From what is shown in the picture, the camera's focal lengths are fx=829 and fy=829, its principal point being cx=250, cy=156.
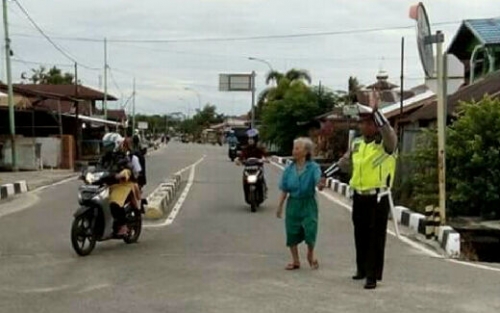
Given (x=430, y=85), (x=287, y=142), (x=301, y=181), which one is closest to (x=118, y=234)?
(x=301, y=181)

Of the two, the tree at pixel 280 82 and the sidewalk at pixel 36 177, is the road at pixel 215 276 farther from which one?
the tree at pixel 280 82

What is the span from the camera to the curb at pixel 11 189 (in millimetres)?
20556

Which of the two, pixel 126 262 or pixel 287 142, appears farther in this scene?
pixel 287 142

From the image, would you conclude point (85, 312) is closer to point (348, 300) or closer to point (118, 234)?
point (348, 300)

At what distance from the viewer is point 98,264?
9.41 metres

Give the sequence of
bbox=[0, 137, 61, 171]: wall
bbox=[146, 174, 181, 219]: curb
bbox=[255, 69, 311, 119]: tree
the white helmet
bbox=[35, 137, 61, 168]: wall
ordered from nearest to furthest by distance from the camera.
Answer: the white helmet, bbox=[146, 174, 181, 219]: curb, bbox=[0, 137, 61, 171]: wall, bbox=[35, 137, 61, 168]: wall, bbox=[255, 69, 311, 119]: tree

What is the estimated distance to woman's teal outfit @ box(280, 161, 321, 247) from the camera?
8.91m

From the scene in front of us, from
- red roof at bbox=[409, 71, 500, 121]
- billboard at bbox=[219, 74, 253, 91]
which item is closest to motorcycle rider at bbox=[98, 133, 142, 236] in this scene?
red roof at bbox=[409, 71, 500, 121]

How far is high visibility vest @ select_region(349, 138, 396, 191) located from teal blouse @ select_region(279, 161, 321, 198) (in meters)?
0.85

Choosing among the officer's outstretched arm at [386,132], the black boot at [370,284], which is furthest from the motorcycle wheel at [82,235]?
the officer's outstretched arm at [386,132]

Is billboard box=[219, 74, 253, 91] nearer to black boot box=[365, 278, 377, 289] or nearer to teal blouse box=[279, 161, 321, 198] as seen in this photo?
teal blouse box=[279, 161, 321, 198]

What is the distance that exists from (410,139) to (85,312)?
55.5ft

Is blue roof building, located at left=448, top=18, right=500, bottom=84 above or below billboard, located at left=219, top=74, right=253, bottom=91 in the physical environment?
below

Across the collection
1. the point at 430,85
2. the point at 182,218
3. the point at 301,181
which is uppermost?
the point at 430,85
